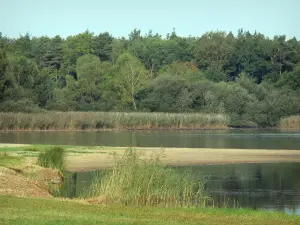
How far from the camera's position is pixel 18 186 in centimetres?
2412

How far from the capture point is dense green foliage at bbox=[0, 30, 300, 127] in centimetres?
10294

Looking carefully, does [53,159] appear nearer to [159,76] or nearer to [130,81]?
[130,81]

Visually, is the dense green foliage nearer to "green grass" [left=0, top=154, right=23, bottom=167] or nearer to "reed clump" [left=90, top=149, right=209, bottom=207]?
"green grass" [left=0, top=154, right=23, bottom=167]

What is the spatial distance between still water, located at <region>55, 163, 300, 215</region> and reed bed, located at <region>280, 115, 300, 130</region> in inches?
2523

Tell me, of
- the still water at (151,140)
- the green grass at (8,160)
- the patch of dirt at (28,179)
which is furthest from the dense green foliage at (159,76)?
the patch of dirt at (28,179)

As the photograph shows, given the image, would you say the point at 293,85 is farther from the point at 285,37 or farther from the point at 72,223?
the point at 72,223

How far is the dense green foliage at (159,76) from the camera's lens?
103m

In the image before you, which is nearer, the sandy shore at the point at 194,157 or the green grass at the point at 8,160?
the green grass at the point at 8,160

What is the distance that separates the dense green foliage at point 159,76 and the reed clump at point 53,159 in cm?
5449

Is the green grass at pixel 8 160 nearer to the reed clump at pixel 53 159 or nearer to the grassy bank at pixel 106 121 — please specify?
the reed clump at pixel 53 159

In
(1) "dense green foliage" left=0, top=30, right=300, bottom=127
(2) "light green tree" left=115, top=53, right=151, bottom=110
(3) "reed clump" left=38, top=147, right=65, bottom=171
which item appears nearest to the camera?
(3) "reed clump" left=38, top=147, right=65, bottom=171

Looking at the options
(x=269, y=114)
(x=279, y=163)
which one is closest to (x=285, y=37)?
(x=269, y=114)

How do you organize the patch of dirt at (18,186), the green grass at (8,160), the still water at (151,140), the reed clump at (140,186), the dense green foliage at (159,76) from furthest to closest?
the dense green foliage at (159,76)
the still water at (151,140)
the green grass at (8,160)
the patch of dirt at (18,186)
the reed clump at (140,186)

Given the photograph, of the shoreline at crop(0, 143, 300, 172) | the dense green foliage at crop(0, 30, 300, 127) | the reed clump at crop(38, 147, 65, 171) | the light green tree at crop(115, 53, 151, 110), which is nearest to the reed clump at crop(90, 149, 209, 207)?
the reed clump at crop(38, 147, 65, 171)
